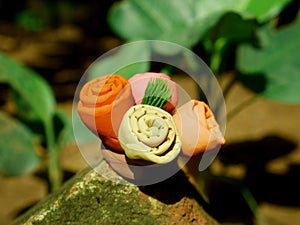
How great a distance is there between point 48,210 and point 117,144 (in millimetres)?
197

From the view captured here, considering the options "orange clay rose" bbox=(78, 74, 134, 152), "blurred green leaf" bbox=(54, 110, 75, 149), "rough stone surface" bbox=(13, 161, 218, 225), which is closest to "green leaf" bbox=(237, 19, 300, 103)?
"blurred green leaf" bbox=(54, 110, 75, 149)

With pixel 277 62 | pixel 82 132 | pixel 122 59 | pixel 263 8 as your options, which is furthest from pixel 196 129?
pixel 277 62

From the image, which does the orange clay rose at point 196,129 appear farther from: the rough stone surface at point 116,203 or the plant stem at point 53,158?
the plant stem at point 53,158

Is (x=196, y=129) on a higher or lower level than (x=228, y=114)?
higher

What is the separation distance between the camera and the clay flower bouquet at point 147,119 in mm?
829

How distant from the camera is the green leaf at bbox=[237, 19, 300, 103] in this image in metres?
1.77

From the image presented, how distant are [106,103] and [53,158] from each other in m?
0.95

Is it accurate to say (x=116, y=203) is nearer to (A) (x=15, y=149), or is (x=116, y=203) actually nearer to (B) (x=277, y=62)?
(A) (x=15, y=149)

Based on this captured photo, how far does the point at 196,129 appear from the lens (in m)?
0.87

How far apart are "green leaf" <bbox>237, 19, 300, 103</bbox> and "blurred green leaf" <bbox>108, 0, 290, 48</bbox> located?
0.13 m

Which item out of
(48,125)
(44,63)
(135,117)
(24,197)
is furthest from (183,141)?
(44,63)

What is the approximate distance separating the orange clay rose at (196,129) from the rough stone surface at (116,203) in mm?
127

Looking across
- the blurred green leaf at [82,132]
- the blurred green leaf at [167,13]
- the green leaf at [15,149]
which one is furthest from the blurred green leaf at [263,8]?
the green leaf at [15,149]

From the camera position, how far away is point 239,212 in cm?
200
